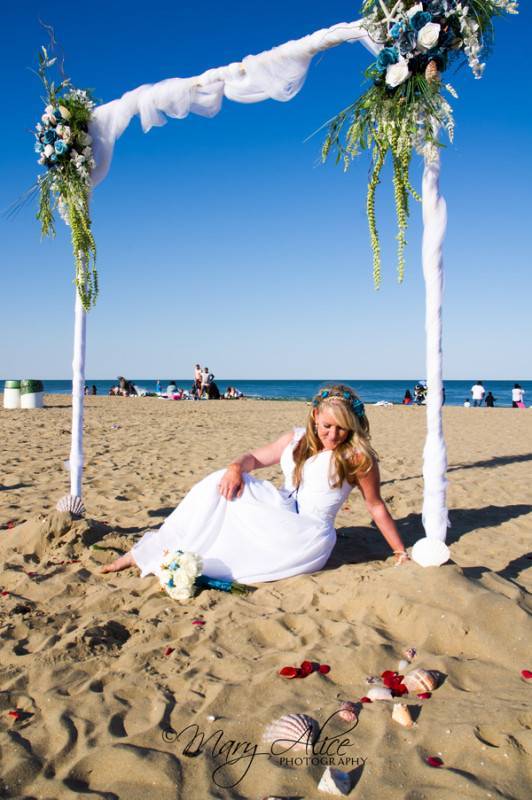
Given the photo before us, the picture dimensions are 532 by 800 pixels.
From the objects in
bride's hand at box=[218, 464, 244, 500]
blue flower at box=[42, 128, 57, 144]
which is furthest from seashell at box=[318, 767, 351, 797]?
blue flower at box=[42, 128, 57, 144]

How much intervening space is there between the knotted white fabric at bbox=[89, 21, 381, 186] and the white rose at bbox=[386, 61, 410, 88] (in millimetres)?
423

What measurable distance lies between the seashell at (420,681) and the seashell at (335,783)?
2.53 feet

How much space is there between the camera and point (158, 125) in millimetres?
5883

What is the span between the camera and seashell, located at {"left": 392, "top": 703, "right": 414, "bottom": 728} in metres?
2.75

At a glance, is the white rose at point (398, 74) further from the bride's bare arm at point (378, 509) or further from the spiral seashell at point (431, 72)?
the bride's bare arm at point (378, 509)

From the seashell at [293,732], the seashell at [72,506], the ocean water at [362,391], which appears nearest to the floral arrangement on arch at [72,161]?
the seashell at [72,506]

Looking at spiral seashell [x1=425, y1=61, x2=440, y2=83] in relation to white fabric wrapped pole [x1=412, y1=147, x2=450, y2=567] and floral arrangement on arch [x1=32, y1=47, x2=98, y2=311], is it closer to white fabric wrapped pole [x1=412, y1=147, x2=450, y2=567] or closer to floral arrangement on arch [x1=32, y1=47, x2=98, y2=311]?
white fabric wrapped pole [x1=412, y1=147, x2=450, y2=567]

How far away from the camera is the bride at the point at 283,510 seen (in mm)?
4676

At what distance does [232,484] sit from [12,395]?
19.9 m

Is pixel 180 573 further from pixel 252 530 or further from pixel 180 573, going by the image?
pixel 252 530

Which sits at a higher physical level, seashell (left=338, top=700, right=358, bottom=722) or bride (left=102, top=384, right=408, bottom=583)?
bride (left=102, top=384, right=408, bottom=583)

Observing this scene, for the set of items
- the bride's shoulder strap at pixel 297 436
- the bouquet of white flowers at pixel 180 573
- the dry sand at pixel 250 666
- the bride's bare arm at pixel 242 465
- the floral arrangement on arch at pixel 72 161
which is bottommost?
the dry sand at pixel 250 666

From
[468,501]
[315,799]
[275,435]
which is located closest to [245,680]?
[315,799]

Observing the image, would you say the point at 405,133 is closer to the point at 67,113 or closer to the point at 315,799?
the point at 67,113
